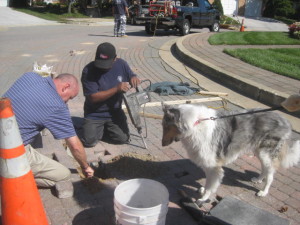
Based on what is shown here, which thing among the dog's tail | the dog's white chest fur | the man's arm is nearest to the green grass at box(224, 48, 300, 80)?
the dog's tail

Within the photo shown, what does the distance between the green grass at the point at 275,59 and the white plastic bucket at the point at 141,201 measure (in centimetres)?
652

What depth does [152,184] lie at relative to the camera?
10.4 ft

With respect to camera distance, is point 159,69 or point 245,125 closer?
point 245,125

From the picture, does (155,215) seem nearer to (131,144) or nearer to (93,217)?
(93,217)

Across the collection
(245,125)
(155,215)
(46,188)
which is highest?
(245,125)

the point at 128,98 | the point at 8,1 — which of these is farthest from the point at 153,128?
the point at 8,1

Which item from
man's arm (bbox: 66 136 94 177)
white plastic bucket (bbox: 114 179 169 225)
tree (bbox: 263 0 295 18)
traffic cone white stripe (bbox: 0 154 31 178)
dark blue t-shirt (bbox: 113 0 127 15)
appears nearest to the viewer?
white plastic bucket (bbox: 114 179 169 225)

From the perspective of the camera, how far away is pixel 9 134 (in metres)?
2.74

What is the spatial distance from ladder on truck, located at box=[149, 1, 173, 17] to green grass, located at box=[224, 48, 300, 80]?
21.8 ft

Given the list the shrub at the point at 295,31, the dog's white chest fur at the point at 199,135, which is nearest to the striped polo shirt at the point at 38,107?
the dog's white chest fur at the point at 199,135

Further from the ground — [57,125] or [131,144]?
[57,125]

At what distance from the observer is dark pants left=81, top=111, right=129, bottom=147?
4.98 m

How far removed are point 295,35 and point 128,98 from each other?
14.2m

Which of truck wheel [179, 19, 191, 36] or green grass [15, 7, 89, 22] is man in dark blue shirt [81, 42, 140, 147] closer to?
truck wheel [179, 19, 191, 36]
